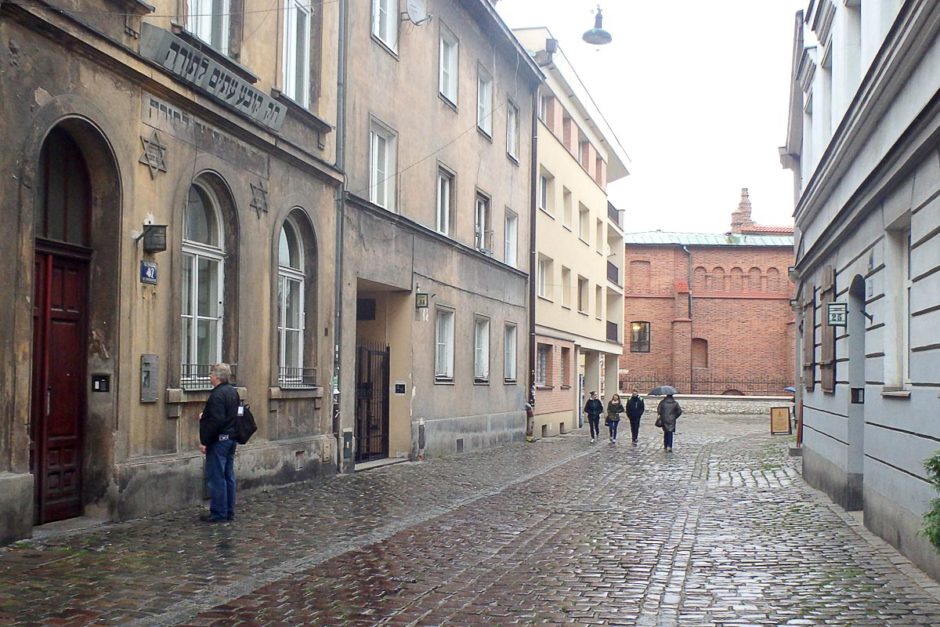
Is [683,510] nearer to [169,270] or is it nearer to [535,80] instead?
[169,270]

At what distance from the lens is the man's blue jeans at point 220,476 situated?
1097cm

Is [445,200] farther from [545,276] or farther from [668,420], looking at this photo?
[545,276]

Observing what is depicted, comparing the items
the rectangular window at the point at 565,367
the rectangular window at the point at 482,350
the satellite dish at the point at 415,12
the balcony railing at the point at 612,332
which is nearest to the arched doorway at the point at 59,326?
the satellite dish at the point at 415,12

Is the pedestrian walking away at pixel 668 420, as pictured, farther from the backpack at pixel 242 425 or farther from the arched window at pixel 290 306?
the backpack at pixel 242 425

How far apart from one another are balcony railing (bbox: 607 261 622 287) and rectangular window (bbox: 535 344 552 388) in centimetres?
1294

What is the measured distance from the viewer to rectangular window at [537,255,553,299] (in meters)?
32.6

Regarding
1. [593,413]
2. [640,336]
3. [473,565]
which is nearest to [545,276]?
[593,413]

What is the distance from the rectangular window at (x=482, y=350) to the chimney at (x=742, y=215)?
A: 50135 mm

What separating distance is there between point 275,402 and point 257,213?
261cm

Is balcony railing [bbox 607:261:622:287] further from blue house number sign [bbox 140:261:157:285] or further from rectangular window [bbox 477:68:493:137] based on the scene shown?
blue house number sign [bbox 140:261:157:285]

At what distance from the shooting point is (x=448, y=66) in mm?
22578

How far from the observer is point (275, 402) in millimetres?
14289

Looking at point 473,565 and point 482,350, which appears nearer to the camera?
point 473,565

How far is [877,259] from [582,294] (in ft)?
92.7
